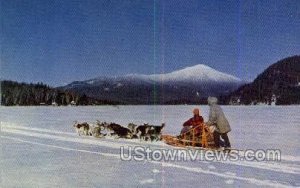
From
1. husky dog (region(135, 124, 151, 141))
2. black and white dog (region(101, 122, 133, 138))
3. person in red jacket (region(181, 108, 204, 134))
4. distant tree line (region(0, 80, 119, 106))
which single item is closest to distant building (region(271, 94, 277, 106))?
person in red jacket (region(181, 108, 204, 134))

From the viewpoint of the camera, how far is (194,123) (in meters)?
5.75

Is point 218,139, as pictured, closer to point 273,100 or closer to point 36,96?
point 273,100

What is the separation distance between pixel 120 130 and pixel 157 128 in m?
0.59

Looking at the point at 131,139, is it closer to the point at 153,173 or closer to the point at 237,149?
the point at 153,173

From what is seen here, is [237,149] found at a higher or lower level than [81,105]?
lower

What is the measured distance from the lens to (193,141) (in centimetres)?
582

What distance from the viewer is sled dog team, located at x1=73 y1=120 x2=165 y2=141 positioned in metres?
5.93

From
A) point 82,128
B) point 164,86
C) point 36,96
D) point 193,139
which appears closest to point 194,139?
point 193,139

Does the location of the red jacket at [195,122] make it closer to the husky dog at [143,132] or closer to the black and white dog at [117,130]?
the husky dog at [143,132]

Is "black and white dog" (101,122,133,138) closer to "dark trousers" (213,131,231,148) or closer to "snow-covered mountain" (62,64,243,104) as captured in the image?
"snow-covered mountain" (62,64,243,104)

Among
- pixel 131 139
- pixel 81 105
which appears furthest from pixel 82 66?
pixel 131 139

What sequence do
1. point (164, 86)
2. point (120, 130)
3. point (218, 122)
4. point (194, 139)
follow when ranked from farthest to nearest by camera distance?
point (120, 130) < point (194, 139) < point (164, 86) < point (218, 122)

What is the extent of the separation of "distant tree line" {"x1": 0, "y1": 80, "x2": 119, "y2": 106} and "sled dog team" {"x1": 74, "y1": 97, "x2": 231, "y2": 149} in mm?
316

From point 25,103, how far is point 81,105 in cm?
93
